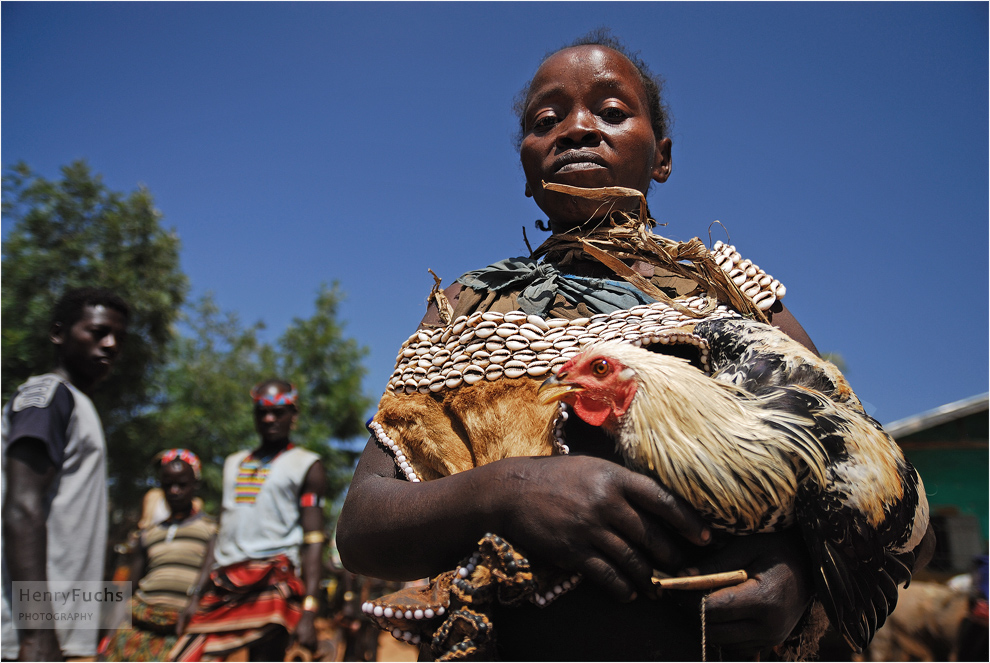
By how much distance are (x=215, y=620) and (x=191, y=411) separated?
1307 centimetres

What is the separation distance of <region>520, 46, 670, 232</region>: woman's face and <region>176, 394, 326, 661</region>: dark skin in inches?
135

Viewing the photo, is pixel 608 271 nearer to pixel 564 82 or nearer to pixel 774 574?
pixel 564 82

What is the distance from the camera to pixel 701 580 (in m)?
1.15

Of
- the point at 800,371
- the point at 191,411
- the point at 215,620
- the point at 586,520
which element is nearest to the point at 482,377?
the point at 586,520

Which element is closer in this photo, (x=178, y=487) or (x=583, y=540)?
(x=583, y=540)

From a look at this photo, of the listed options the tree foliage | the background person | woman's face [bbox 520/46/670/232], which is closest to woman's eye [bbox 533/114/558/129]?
woman's face [bbox 520/46/670/232]

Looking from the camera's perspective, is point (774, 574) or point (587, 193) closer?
point (774, 574)

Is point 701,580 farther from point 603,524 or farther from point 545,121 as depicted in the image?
point 545,121

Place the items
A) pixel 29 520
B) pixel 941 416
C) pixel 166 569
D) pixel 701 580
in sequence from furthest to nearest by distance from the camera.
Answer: pixel 941 416
pixel 166 569
pixel 29 520
pixel 701 580

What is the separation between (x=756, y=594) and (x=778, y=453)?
0.25m

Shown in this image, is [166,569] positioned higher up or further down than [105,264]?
further down

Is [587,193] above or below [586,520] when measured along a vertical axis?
above

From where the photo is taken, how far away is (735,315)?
1.45m

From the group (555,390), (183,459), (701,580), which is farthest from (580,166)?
(183,459)
